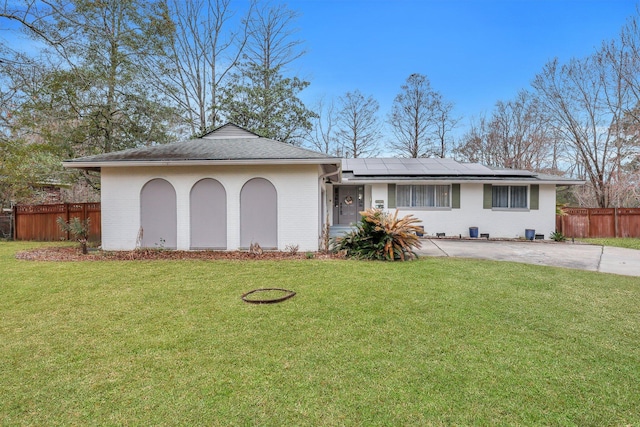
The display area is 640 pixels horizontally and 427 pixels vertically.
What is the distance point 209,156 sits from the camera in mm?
8680

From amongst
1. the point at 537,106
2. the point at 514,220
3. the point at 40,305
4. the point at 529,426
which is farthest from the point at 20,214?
the point at 537,106

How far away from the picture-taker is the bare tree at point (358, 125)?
24.7m

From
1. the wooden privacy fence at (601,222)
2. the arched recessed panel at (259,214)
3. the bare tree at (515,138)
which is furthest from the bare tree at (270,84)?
the wooden privacy fence at (601,222)

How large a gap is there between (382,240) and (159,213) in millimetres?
6463

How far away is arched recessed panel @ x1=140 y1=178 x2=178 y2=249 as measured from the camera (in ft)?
29.6

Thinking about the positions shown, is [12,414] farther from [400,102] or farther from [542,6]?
[400,102]

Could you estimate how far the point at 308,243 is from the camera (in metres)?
8.91

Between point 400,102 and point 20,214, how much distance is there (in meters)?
24.0

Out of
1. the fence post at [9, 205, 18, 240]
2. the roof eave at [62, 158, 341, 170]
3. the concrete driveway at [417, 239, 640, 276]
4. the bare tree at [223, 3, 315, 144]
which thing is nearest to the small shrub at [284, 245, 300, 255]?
the roof eave at [62, 158, 341, 170]

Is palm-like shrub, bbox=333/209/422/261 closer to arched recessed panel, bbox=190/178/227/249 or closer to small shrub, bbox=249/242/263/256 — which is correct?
small shrub, bbox=249/242/263/256

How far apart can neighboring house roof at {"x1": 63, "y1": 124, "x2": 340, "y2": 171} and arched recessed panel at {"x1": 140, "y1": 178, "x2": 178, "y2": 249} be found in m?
0.79

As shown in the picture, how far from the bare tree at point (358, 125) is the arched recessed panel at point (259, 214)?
669 inches

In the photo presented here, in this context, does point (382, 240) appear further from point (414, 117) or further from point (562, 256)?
point (414, 117)

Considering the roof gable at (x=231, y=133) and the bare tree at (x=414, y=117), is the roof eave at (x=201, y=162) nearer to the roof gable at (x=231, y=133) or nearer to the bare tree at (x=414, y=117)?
the roof gable at (x=231, y=133)
